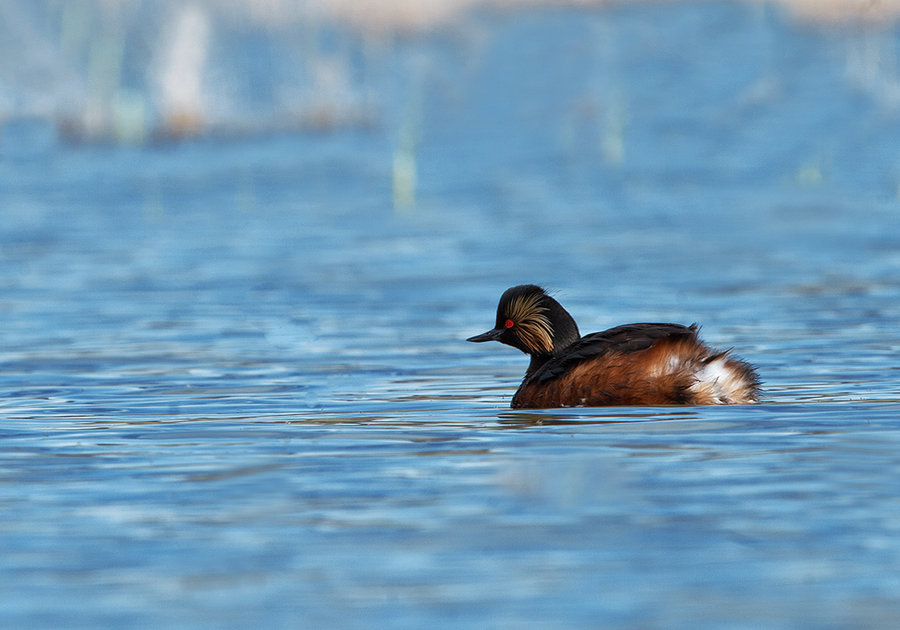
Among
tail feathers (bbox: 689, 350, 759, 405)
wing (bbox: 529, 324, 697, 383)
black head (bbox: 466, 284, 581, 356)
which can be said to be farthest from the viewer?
black head (bbox: 466, 284, 581, 356)

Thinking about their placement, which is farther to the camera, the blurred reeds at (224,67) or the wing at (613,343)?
the blurred reeds at (224,67)

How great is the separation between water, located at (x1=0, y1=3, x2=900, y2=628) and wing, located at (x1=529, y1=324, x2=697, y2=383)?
386mm

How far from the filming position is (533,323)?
41.0 ft

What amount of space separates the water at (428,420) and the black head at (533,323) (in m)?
0.48

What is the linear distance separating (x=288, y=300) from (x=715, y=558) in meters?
14.1

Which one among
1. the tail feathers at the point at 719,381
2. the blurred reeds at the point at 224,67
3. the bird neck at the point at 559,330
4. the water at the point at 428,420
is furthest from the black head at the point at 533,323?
the blurred reeds at the point at 224,67

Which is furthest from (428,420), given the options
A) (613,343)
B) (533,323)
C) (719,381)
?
(719,381)

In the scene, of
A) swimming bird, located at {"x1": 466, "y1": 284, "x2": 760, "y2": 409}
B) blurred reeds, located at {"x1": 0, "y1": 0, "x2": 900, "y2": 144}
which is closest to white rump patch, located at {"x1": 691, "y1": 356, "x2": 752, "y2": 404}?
swimming bird, located at {"x1": 466, "y1": 284, "x2": 760, "y2": 409}

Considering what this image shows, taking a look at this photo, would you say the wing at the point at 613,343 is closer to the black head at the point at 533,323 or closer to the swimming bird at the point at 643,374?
the swimming bird at the point at 643,374

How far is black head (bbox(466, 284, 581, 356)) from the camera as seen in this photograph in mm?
12469

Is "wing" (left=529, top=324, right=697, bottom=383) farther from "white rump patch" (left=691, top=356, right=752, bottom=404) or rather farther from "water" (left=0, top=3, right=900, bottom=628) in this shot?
"water" (left=0, top=3, right=900, bottom=628)

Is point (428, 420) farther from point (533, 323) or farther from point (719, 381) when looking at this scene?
point (719, 381)

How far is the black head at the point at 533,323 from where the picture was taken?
12.5 meters

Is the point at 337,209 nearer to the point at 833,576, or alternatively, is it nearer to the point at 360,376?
the point at 360,376
